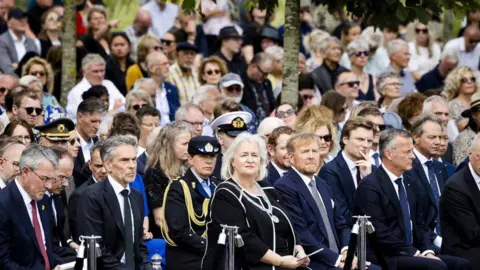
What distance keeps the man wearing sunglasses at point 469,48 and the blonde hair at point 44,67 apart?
7868 millimetres

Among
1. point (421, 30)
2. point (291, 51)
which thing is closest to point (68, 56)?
point (291, 51)

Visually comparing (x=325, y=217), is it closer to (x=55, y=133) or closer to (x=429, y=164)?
(x=429, y=164)

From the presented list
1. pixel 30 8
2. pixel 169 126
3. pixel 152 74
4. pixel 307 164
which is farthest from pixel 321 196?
pixel 30 8

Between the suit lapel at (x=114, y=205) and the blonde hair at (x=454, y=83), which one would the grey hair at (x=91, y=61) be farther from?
the suit lapel at (x=114, y=205)

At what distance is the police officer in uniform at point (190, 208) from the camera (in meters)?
12.9

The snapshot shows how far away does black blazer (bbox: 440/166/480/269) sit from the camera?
44.7 ft

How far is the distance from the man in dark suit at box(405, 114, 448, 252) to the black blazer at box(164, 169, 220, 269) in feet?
10.3

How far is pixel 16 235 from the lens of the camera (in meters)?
11.7

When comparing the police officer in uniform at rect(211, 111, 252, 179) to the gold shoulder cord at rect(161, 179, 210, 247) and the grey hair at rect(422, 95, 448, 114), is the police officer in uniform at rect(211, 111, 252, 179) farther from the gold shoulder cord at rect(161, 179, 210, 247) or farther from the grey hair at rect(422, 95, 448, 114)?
the grey hair at rect(422, 95, 448, 114)

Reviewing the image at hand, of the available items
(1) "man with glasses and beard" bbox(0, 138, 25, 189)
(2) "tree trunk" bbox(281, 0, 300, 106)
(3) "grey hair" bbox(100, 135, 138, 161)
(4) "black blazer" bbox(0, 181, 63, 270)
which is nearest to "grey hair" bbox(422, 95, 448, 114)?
(2) "tree trunk" bbox(281, 0, 300, 106)

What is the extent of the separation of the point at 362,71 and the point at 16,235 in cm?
1085

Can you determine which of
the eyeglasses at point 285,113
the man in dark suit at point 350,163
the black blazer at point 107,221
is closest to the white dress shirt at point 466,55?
the eyeglasses at point 285,113

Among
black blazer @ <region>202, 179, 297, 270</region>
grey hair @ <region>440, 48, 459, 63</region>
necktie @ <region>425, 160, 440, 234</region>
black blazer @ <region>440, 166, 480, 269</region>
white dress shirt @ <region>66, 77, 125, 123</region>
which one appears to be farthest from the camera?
grey hair @ <region>440, 48, 459, 63</region>

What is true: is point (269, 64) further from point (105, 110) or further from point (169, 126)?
point (169, 126)
